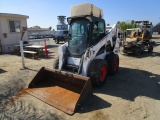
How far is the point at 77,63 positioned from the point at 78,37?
0.91 m

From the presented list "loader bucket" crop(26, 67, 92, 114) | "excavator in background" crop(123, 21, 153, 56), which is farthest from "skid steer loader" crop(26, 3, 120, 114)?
"excavator in background" crop(123, 21, 153, 56)

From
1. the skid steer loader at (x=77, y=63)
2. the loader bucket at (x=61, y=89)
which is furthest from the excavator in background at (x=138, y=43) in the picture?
the loader bucket at (x=61, y=89)

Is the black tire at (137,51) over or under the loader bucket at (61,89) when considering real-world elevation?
over

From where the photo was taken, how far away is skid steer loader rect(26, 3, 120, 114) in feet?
14.7

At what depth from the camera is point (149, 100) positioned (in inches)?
171

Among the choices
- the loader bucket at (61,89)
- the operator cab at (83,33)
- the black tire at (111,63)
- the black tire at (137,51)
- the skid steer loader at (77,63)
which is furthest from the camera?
the black tire at (137,51)

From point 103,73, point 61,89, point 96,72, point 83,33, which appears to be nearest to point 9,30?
point 83,33

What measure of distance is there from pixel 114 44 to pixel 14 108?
4.67m

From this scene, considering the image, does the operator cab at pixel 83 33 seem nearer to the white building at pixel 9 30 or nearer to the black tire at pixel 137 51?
the black tire at pixel 137 51

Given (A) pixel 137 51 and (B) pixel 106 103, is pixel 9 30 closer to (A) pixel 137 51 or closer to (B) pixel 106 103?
(A) pixel 137 51

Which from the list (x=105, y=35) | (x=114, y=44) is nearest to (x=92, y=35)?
(x=105, y=35)

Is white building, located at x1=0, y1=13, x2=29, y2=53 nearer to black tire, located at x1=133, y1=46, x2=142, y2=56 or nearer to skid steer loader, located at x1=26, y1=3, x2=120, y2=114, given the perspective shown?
skid steer loader, located at x1=26, y1=3, x2=120, y2=114

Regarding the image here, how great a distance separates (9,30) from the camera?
13328mm

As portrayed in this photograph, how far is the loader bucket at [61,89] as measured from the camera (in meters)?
3.92
